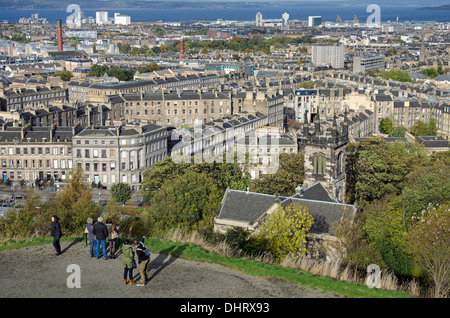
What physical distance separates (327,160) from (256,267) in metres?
17.3

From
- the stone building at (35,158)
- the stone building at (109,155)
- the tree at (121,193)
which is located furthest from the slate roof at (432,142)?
the stone building at (35,158)

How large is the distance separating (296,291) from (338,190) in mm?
19337

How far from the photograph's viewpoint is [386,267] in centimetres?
2583

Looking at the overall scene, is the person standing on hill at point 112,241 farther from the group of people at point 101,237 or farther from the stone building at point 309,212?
the stone building at point 309,212

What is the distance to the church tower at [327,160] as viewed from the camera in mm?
36062

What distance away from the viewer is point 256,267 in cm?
2009

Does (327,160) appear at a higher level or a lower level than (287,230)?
higher

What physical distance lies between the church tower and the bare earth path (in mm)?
17373

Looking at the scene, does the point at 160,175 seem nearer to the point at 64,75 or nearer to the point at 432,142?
the point at 432,142

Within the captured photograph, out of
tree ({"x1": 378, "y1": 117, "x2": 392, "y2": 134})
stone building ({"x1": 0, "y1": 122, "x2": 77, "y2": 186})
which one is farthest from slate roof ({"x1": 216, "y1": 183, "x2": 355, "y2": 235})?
tree ({"x1": 378, "y1": 117, "x2": 392, "y2": 134})

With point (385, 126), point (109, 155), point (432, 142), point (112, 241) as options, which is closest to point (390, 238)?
point (112, 241)

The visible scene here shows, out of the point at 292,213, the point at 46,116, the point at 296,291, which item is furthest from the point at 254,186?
the point at 46,116

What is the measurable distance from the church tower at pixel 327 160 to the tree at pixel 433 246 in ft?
34.3

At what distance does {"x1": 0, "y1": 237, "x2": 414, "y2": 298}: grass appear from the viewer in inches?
732
